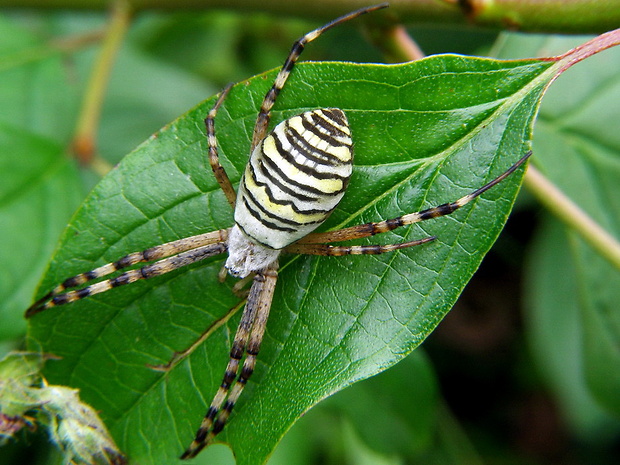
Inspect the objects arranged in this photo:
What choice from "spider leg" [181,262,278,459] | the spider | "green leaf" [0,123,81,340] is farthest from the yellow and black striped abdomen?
"green leaf" [0,123,81,340]

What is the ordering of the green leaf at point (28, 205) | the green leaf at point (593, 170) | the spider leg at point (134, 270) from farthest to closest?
the green leaf at point (593, 170), the green leaf at point (28, 205), the spider leg at point (134, 270)

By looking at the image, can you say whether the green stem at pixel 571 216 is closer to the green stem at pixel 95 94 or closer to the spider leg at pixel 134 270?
the spider leg at pixel 134 270

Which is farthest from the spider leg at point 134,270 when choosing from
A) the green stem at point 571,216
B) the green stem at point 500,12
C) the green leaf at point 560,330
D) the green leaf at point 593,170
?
the green leaf at point 560,330

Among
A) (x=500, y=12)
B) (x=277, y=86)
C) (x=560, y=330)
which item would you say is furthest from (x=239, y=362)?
(x=560, y=330)

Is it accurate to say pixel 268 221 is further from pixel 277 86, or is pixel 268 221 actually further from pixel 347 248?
pixel 277 86

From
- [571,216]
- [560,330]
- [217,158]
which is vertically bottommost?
[560,330]

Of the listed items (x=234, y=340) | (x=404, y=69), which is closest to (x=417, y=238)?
(x=404, y=69)
